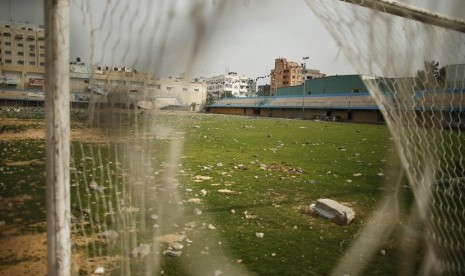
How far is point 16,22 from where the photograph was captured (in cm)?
7319

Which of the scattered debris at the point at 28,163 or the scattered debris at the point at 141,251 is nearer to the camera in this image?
the scattered debris at the point at 141,251

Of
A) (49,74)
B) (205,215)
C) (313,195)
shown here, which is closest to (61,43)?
(49,74)

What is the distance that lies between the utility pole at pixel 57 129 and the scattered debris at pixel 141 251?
1.09m

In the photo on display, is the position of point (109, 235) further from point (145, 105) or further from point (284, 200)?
point (284, 200)

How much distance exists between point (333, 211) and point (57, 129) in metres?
3.16

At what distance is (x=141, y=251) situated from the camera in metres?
2.64

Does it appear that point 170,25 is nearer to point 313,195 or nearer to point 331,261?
point 331,261

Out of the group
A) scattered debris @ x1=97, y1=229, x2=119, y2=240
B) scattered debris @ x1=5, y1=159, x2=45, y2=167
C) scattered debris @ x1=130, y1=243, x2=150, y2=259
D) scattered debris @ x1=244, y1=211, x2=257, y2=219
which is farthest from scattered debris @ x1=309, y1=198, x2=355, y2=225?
scattered debris @ x1=5, y1=159, x2=45, y2=167

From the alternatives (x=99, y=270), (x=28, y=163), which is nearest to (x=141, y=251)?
(x=99, y=270)

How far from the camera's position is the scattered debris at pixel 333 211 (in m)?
3.54

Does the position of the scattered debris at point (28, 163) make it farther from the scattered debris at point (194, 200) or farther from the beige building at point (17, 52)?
the beige building at point (17, 52)

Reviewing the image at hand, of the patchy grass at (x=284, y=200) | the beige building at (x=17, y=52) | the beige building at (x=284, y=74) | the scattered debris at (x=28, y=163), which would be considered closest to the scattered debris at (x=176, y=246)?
the patchy grass at (x=284, y=200)

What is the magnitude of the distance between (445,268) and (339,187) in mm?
2505

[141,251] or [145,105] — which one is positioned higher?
[145,105]
